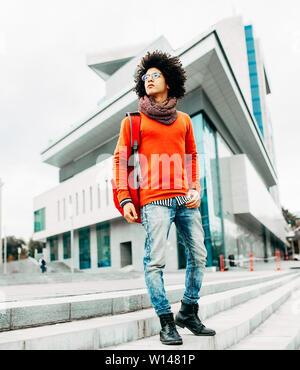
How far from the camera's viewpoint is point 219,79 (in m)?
20.8

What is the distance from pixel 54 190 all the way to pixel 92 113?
1268cm

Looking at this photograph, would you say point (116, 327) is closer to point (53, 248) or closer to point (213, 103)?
point (213, 103)

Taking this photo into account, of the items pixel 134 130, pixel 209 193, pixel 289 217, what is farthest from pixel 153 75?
pixel 289 217

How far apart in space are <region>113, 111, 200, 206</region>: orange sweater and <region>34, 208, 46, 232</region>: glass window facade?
39.8 meters

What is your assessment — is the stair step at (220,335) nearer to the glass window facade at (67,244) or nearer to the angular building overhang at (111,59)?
the angular building overhang at (111,59)

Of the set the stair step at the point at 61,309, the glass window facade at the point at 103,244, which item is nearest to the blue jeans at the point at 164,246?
the stair step at the point at 61,309

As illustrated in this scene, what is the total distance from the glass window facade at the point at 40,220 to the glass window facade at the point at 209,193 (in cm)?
2280

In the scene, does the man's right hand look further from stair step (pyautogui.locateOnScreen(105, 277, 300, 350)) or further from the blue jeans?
stair step (pyautogui.locateOnScreen(105, 277, 300, 350))

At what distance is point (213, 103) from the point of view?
2325 cm

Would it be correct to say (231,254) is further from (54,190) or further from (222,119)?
(54,190)

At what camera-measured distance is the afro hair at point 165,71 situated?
8.86ft

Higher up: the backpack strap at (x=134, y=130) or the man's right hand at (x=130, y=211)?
the backpack strap at (x=134, y=130)


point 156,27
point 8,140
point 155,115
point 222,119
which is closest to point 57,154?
point 156,27

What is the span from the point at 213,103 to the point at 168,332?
73.6 feet
